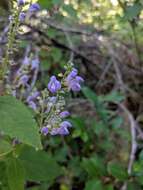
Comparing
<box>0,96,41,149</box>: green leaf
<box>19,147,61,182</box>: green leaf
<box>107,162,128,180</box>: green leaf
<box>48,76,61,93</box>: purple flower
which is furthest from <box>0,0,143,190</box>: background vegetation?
<box>0,96,41,149</box>: green leaf

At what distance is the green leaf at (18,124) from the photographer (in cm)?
98

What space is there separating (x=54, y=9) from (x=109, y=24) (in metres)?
0.91

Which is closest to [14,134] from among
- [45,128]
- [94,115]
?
[45,128]

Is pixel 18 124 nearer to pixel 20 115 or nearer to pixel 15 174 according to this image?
pixel 20 115

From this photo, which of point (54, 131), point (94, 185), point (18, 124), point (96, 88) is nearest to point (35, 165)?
point (54, 131)

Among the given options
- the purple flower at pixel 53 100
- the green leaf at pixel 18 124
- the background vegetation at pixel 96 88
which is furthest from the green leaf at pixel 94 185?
the green leaf at pixel 18 124

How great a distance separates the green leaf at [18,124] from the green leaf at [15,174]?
0.15 metres

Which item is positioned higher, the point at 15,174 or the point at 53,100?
the point at 53,100

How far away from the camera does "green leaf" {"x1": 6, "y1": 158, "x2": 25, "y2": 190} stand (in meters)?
1.12

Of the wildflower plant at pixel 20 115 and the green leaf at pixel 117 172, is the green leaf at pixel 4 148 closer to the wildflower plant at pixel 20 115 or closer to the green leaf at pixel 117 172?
the wildflower plant at pixel 20 115

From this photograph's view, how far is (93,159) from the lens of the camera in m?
2.09

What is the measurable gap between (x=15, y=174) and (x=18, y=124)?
175 millimetres

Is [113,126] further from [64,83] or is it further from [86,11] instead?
[86,11]

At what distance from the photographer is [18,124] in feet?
3.26
